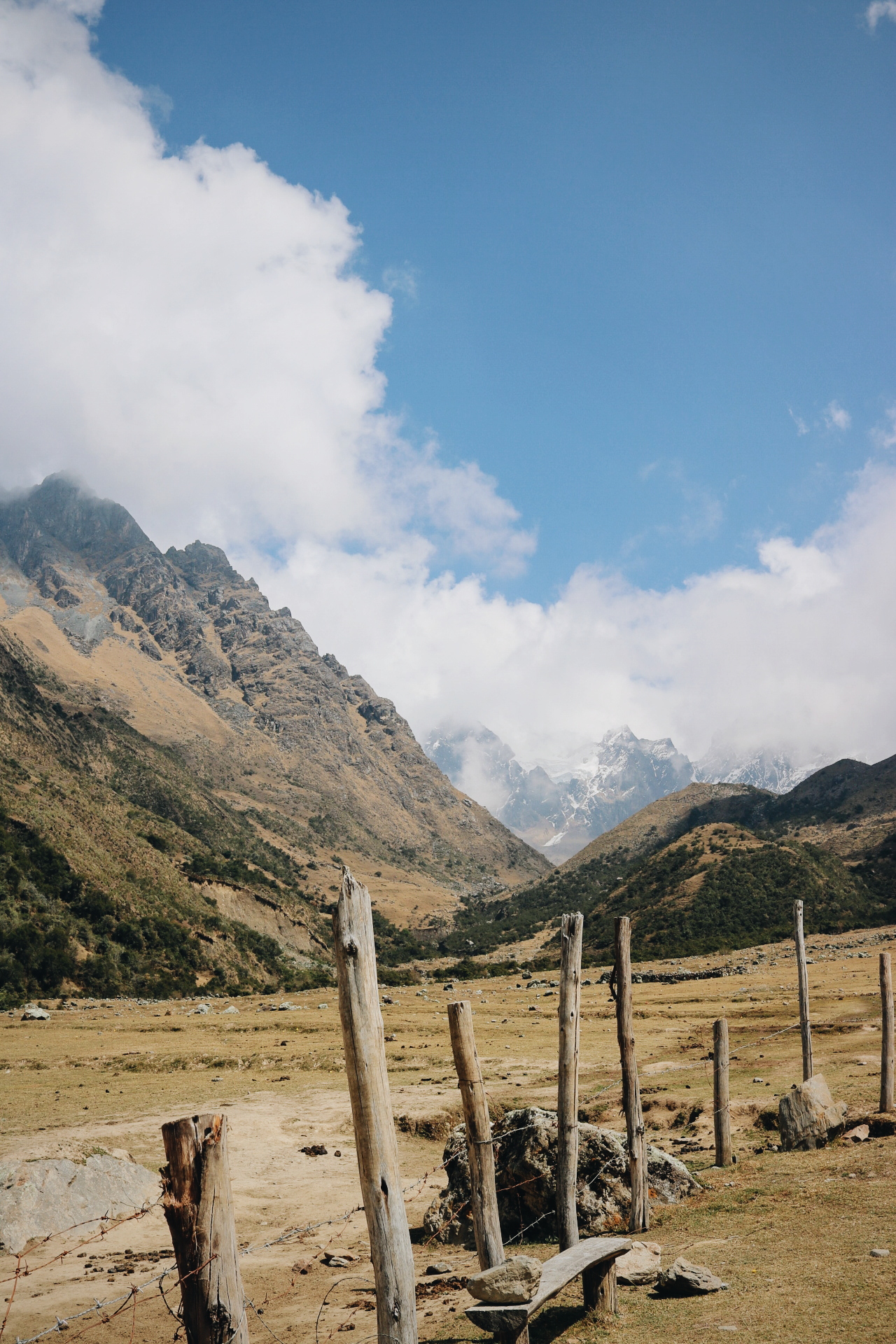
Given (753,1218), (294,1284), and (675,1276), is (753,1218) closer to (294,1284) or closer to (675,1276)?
(675,1276)

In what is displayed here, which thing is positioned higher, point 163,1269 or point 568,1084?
point 568,1084

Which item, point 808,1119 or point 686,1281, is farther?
point 808,1119

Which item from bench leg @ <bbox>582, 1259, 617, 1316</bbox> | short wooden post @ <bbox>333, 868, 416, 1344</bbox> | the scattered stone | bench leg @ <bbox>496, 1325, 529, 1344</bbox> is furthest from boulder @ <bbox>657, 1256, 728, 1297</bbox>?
the scattered stone

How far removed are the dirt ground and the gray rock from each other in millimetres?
327

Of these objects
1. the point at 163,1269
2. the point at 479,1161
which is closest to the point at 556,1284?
the point at 479,1161

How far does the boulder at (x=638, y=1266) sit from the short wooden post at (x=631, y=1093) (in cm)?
73

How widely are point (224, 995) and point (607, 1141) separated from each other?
50893 mm

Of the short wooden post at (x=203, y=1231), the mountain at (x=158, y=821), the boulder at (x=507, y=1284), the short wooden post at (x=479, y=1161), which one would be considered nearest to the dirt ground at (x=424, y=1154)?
the short wooden post at (x=479, y=1161)

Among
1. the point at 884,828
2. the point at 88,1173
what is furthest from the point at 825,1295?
the point at 884,828

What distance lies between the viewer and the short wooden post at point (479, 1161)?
6.98 meters

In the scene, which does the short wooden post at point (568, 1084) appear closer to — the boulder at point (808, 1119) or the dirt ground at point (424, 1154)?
the dirt ground at point (424, 1154)

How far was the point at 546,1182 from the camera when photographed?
1037cm

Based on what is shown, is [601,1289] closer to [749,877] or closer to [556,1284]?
[556,1284]

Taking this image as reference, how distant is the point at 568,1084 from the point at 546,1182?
2916 mm
